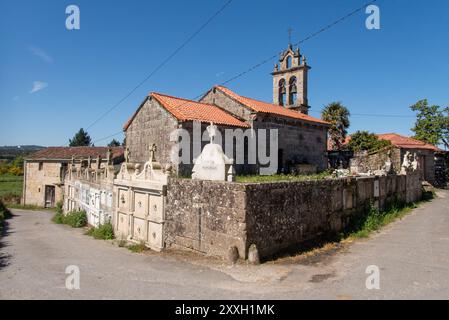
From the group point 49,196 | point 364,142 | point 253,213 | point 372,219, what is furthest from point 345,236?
point 49,196

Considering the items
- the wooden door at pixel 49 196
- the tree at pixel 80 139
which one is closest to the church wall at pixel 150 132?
the wooden door at pixel 49 196

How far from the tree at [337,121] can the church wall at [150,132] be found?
18514 millimetres

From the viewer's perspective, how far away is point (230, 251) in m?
7.16

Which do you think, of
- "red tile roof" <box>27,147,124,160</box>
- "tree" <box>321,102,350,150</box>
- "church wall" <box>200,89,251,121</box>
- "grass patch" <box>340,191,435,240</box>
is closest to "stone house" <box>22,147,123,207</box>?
"red tile roof" <box>27,147,124,160</box>

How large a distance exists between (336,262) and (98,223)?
41.0ft

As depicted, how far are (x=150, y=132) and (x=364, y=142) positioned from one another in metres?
19.1

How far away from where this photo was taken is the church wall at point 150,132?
15.1 meters

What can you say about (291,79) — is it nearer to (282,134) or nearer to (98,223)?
(282,134)

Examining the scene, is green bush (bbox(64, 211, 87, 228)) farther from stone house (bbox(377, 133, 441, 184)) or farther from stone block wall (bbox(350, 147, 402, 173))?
stone house (bbox(377, 133, 441, 184))

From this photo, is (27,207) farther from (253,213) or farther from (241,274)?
(241,274)

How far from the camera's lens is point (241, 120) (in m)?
18.1

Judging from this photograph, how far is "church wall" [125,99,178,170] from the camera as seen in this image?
15.1m

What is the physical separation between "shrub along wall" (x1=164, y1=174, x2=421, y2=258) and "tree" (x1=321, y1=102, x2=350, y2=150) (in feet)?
63.1
